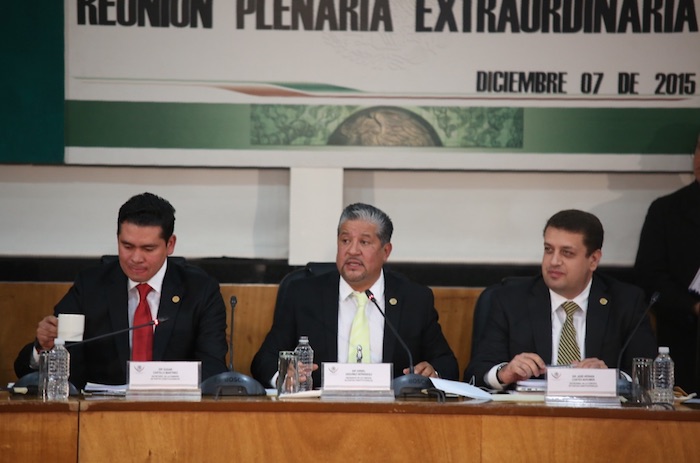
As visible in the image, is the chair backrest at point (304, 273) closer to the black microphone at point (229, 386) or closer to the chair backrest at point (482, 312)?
the chair backrest at point (482, 312)

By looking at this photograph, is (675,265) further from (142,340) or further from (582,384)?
(142,340)

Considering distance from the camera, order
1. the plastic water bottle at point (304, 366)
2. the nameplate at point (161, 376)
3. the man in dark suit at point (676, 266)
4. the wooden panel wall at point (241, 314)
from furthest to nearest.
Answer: the wooden panel wall at point (241, 314), the man in dark suit at point (676, 266), the plastic water bottle at point (304, 366), the nameplate at point (161, 376)

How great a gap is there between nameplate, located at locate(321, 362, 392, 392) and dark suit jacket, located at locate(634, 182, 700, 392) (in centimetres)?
199

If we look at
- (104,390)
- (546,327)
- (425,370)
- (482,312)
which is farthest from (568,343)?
(104,390)

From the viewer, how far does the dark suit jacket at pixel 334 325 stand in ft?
13.4

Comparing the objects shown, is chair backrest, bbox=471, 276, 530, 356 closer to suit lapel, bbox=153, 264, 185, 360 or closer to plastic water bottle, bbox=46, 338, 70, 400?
suit lapel, bbox=153, 264, 185, 360

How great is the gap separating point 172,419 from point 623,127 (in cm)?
296

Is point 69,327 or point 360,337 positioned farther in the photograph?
point 360,337

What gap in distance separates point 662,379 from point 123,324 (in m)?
1.93

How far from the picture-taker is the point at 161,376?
3.19 meters

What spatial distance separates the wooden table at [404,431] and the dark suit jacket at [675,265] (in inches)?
69.8

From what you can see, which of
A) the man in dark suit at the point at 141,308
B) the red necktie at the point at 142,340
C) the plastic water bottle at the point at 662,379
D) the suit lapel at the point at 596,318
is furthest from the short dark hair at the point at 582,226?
the red necktie at the point at 142,340

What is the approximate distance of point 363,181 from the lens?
5.32m

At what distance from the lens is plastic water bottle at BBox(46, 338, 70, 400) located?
3.21 meters
